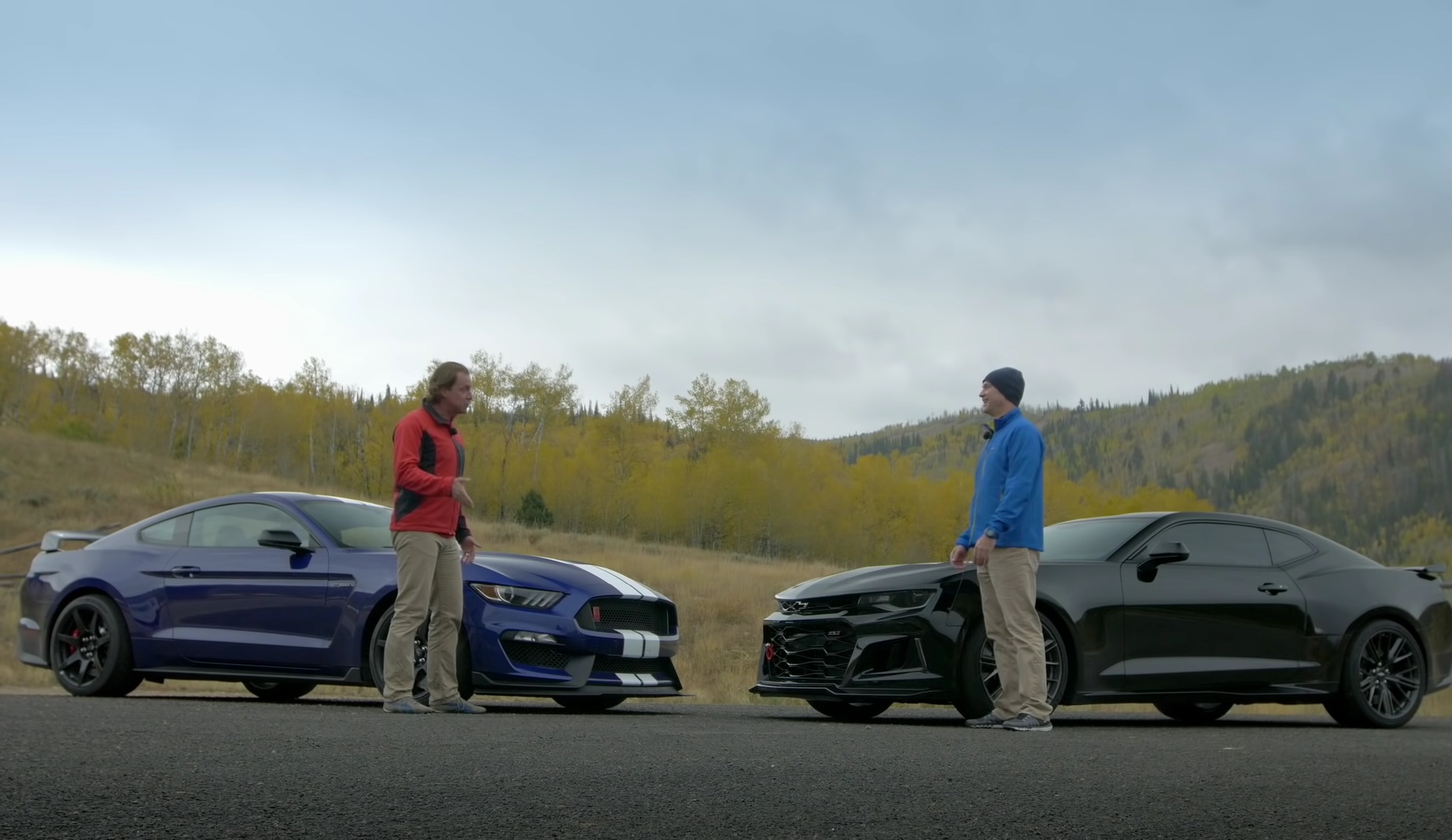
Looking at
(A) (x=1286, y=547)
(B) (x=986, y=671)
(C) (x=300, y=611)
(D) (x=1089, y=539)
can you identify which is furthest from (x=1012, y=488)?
(C) (x=300, y=611)

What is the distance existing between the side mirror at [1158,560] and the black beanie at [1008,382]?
137cm

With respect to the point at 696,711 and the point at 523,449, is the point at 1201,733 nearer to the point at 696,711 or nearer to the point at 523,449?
the point at 696,711

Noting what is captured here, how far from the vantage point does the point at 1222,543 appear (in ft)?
30.7

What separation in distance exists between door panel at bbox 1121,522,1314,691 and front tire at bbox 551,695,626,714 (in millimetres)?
3413

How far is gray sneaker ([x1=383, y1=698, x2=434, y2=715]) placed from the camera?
26.2 feet

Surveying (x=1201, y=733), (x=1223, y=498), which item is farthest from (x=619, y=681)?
(x=1223, y=498)

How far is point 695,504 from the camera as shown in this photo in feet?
240

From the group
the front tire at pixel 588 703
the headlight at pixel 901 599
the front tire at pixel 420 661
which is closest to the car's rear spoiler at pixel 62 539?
the front tire at pixel 420 661

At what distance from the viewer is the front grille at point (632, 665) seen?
28.7 feet

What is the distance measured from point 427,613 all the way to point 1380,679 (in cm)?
640

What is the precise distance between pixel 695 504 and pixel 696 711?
2512 inches

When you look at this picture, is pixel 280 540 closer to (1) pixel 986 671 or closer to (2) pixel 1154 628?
(1) pixel 986 671

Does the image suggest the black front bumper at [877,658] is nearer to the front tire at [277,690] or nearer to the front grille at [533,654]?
the front grille at [533,654]

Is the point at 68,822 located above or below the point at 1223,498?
below
